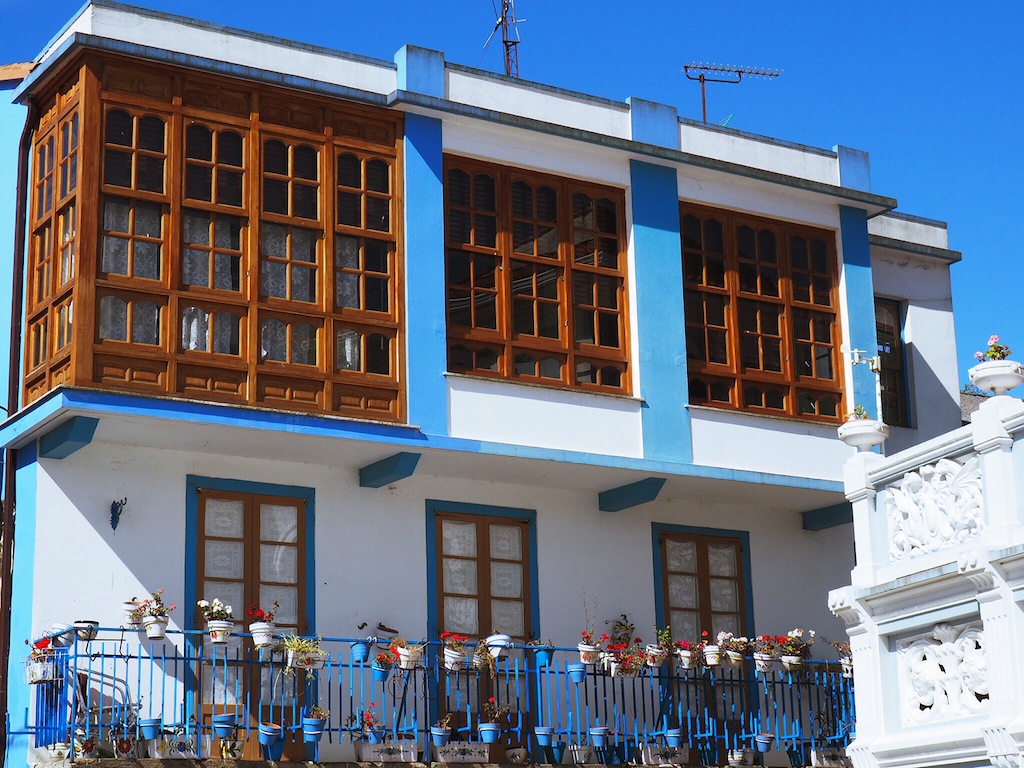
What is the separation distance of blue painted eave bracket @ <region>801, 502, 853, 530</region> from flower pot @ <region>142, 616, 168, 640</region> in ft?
25.5

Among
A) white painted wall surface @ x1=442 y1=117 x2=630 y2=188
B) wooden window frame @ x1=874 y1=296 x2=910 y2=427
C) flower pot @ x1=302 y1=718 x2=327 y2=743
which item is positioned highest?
white painted wall surface @ x1=442 y1=117 x2=630 y2=188

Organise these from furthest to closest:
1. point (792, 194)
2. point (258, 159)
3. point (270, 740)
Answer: point (792, 194), point (258, 159), point (270, 740)

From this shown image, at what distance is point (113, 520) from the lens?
14.9 meters

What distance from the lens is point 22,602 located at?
47.7 ft

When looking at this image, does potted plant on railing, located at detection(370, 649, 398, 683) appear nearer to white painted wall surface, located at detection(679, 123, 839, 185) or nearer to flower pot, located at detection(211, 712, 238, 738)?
flower pot, located at detection(211, 712, 238, 738)

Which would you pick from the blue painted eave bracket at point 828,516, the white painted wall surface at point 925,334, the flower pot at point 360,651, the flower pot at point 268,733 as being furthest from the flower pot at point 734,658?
the flower pot at point 268,733

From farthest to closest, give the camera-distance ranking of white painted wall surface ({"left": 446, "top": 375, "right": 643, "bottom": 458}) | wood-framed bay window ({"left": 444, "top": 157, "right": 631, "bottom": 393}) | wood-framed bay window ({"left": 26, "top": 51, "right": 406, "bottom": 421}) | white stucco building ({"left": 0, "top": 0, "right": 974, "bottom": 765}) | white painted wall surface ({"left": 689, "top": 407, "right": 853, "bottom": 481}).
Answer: white painted wall surface ({"left": 689, "top": 407, "right": 853, "bottom": 481}) → wood-framed bay window ({"left": 444, "top": 157, "right": 631, "bottom": 393}) → white painted wall surface ({"left": 446, "top": 375, "right": 643, "bottom": 458}) → white stucco building ({"left": 0, "top": 0, "right": 974, "bottom": 765}) → wood-framed bay window ({"left": 26, "top": 51, "right": 406, "bottom": 421})

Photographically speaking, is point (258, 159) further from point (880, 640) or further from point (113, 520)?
point (880, 640)

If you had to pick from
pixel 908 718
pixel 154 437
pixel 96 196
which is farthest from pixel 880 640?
pixel 96 196

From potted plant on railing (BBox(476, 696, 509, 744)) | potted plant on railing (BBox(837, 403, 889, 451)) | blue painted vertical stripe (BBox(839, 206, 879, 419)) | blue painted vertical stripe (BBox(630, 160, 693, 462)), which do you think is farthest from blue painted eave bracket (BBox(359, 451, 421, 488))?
blue painted vertical stripe (BBox(839, 206, 879, 419))

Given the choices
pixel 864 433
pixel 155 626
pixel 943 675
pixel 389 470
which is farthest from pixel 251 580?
pixel 943 675

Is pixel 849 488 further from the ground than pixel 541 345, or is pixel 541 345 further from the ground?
pixel 541 345

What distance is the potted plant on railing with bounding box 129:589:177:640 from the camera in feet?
46.2

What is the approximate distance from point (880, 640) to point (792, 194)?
8.34m
